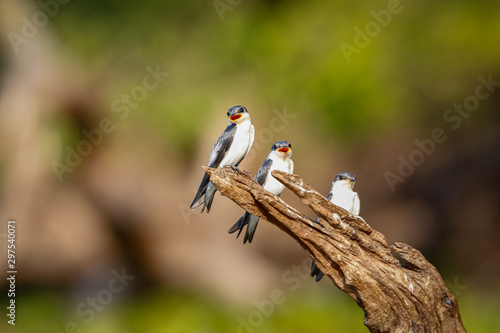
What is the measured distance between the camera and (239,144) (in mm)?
3207

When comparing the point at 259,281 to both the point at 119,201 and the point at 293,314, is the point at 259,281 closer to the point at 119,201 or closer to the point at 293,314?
the point at 293,314

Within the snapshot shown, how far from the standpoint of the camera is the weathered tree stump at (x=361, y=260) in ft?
9.80

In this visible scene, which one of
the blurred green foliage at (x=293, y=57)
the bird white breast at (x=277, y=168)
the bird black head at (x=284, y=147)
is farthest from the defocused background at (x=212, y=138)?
the bird black head at (x=284, y=147)

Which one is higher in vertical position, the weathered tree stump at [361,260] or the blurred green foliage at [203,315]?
the weathered tree stump at [361,260]

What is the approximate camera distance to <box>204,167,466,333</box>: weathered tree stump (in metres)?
2.99

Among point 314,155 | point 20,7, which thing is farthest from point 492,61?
point 20,7

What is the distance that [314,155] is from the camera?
270 inches

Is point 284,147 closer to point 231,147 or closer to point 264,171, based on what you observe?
point 264,171

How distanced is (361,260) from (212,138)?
12.7 feet

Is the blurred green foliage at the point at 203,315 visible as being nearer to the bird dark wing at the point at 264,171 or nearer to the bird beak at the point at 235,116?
the bird dark wing at the point at 264,171

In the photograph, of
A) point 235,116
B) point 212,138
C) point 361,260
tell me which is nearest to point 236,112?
point 235,116

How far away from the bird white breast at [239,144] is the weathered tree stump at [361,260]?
15cm

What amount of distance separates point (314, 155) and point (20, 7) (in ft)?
12.9

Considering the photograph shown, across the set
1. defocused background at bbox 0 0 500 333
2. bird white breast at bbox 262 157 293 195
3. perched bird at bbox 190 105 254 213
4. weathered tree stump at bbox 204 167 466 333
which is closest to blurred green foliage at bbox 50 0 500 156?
defocused background at bbox 0 0 500 333
